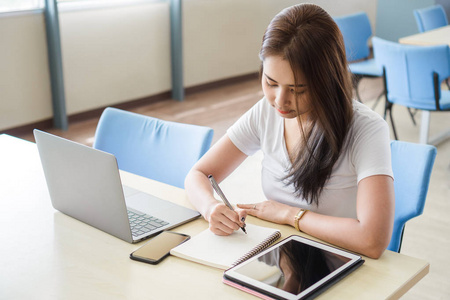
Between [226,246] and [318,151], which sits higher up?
[318,151]

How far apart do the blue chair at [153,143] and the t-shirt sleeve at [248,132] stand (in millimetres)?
206

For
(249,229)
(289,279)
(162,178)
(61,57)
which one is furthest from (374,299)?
(61,57)

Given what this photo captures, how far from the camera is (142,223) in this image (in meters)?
1.47

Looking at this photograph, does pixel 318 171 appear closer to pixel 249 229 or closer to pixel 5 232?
pixel 249 229

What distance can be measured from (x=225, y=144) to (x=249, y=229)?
388 mm

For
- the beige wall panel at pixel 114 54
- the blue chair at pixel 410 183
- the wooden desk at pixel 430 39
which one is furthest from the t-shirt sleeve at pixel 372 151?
the beige wall panel at pixel 114 54

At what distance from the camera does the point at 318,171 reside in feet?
4.97

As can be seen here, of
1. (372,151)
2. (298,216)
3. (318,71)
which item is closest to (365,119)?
(372,151)

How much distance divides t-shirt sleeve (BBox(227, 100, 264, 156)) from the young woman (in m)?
0.09

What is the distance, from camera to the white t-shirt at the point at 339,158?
1.43 metres

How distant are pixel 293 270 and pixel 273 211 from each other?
12.6 inches

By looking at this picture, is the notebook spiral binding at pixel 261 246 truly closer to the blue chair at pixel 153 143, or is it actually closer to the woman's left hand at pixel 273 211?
the woman's left hand at pixel 273 211

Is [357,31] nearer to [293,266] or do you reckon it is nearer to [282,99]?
[282,99]

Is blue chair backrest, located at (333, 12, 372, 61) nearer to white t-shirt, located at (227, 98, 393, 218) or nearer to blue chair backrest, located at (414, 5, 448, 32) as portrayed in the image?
blue chair backrest, located at (414, 5, 448, 32)
